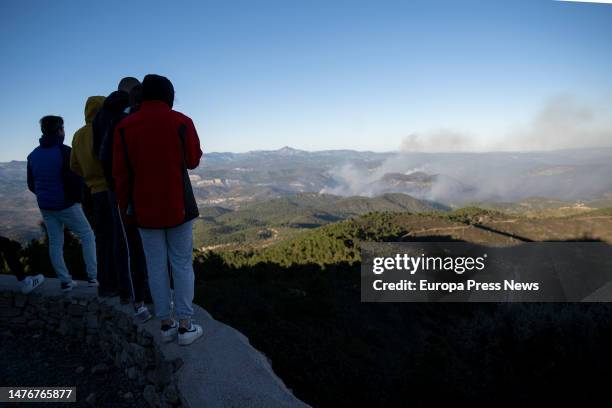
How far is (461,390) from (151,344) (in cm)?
377

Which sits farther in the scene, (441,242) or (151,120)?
(441,242)

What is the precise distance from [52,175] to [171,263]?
2321 mm

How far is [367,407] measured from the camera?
12.9 ft

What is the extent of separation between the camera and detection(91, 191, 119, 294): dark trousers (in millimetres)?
3850

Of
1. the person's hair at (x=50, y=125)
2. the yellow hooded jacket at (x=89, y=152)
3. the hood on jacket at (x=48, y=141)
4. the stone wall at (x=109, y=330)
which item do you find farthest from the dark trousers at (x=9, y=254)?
the yellow hooded jacket at (x=89, y=152)

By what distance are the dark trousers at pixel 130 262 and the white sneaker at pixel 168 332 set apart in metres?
0.67

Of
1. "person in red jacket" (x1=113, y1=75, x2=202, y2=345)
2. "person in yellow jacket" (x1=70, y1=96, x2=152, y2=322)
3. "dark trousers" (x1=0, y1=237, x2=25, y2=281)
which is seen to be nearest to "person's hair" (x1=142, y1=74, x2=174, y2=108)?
"person in red jacket" (x1=113, y1=75, x2=202, y2=345)

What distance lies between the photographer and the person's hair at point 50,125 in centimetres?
426

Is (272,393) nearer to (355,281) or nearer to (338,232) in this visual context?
(355,281)

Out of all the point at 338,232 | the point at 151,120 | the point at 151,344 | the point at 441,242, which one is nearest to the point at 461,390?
the point at 151,344

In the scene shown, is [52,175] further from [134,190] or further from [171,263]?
[171,263]

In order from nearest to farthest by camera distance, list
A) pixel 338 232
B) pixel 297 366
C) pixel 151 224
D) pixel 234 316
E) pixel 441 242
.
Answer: pixel 151 224 → pixel 297 366 → pixel 234 316 → pixel 441 242 → pixel 338 232

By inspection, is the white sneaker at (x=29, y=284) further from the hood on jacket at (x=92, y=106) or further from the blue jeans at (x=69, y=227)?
the hood on jacket at (x=92, y=106)

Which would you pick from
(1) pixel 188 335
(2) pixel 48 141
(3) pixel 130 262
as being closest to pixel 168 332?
(1) pixel 188 335
